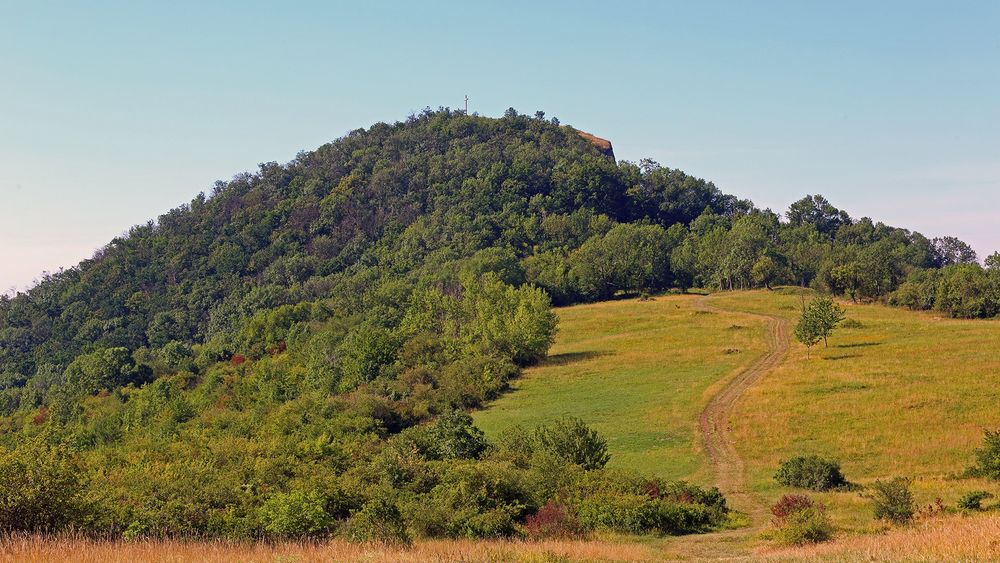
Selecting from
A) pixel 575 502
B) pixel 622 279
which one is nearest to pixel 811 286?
pixel 622 279

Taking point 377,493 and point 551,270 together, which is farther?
point 551,270

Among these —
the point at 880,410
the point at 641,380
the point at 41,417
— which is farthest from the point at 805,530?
the point at 41,417

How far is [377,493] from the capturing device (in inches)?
1134

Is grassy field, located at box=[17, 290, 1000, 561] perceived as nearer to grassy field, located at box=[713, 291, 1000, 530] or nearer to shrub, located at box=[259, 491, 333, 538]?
grassy field, located at box=[713, 291, 1000, 530]

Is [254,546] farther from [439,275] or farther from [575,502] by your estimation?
[439,275]

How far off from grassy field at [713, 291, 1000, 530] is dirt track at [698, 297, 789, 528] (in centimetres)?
87

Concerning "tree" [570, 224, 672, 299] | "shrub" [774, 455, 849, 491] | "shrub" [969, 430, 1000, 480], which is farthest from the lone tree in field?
"tree" [570, 224, 672, 299]

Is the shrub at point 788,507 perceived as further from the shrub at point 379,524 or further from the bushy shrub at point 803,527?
the shrub at point 379,524

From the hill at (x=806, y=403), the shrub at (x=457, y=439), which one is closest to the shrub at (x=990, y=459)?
the hill at (x=806, y=403)

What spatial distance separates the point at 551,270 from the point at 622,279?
12.6 metres

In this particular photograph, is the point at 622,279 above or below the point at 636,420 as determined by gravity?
above

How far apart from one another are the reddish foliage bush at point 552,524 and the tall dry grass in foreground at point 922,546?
676 centimetres

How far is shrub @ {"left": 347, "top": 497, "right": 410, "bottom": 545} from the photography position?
73.9ft

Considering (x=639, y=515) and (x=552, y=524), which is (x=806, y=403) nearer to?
(x=639, y=515)
